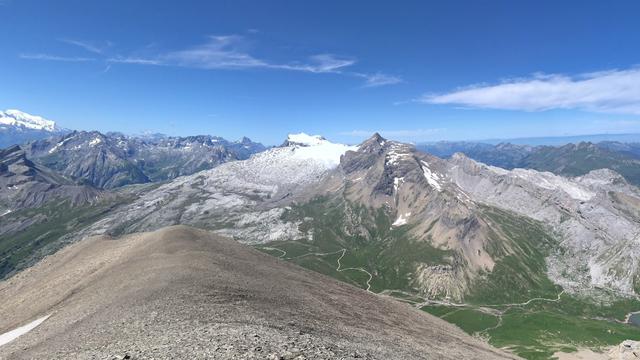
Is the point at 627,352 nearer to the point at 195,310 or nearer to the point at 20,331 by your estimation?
the point at 195,310

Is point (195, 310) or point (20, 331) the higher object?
point (195, 310)

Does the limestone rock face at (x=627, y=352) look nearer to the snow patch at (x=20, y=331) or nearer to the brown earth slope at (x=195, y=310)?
the brown earth slope at (x=195, y=310)

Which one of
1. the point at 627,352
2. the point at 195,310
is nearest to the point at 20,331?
the point at 195,310

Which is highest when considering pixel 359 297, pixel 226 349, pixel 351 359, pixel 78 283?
pixel 226 349

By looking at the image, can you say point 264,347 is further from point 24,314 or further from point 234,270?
point 24,314

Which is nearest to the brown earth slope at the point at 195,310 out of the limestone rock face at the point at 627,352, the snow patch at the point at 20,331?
the snow patch at the point at 20,331

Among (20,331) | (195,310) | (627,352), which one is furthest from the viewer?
(627,352)

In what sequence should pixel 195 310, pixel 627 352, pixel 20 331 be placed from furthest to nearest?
pixel 627 352 < pixel 20 331 < pixel 195 310

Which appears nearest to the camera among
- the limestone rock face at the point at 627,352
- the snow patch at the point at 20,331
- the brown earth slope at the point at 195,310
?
the brown earth slope at the point at 195,310

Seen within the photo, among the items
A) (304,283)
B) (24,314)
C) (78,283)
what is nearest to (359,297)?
(304,283)
